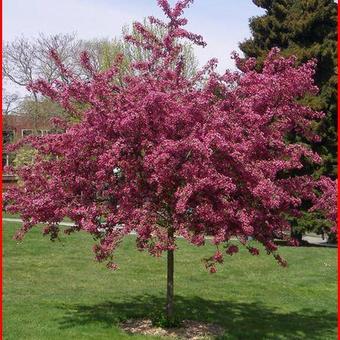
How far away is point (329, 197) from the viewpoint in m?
8.75

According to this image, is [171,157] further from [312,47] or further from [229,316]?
[312,47]

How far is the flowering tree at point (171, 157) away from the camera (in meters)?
7.61

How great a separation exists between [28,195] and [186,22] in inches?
135

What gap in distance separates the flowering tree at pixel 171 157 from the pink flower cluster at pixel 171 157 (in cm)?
2

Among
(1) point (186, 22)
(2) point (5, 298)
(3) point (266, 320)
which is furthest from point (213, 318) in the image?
(1) point (186, 22)

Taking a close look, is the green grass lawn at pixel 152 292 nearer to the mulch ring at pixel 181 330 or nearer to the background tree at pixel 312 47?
the mulch ring at pixel 181 330

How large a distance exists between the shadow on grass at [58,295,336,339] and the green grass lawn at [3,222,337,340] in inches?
0.7

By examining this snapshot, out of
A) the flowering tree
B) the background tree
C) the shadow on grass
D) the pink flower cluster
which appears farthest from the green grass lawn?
the background tree

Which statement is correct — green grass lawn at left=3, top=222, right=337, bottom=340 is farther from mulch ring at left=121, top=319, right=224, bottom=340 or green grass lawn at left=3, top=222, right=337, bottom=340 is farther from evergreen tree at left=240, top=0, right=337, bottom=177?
evergreen tree at left=240, top=0, right=337, bottom=177

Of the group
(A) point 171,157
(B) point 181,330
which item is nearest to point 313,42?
(B) point 181,330

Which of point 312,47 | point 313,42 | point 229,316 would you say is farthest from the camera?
point 313,42

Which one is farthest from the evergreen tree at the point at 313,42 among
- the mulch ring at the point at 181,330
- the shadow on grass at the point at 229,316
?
the mulch ring at the point at 181,330

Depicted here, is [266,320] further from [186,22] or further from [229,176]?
[186,22]

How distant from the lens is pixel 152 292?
12.2 m
